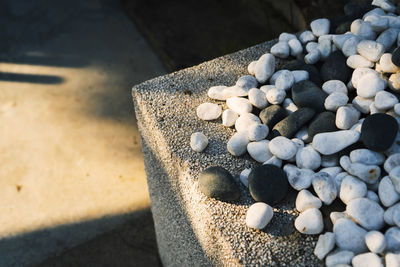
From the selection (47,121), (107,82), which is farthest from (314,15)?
(47,121)

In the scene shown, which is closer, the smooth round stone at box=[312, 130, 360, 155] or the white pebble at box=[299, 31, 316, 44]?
the smooth round stone at box=[312, 130, 360, 155]

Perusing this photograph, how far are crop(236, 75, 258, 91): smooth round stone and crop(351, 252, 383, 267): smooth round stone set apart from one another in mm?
480

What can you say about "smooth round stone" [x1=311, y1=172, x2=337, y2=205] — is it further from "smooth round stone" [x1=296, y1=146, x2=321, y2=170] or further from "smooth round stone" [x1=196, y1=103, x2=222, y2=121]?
"smooth round stone" [x1=196, y1=103, x2=222, y2=121]

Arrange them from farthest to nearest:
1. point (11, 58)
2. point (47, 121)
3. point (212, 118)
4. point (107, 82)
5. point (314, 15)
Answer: point (11, 58)
point (107, 82)
point (47, 121)
point (314, 15)
point (212, 118)

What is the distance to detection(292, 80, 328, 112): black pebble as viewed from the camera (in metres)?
1.01

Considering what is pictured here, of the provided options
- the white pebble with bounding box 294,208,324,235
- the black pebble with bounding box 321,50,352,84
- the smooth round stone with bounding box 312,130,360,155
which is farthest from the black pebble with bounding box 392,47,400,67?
the white pebble with bounding box 294,208,324,235

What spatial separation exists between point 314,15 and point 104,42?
112cm

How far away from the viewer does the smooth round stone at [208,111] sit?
3.42 ft

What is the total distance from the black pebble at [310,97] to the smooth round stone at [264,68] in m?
0.10

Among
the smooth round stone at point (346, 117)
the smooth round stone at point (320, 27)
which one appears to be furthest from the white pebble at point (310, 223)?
the smooth round stone at point (320, 27)

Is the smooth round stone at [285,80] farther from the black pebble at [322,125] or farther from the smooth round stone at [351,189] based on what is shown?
the smooth round stone at [351,189]

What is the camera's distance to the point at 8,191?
1701mm

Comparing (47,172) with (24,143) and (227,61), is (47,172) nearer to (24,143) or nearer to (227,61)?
(24,143)

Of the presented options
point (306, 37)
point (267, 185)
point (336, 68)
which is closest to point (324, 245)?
point (267, 185)
